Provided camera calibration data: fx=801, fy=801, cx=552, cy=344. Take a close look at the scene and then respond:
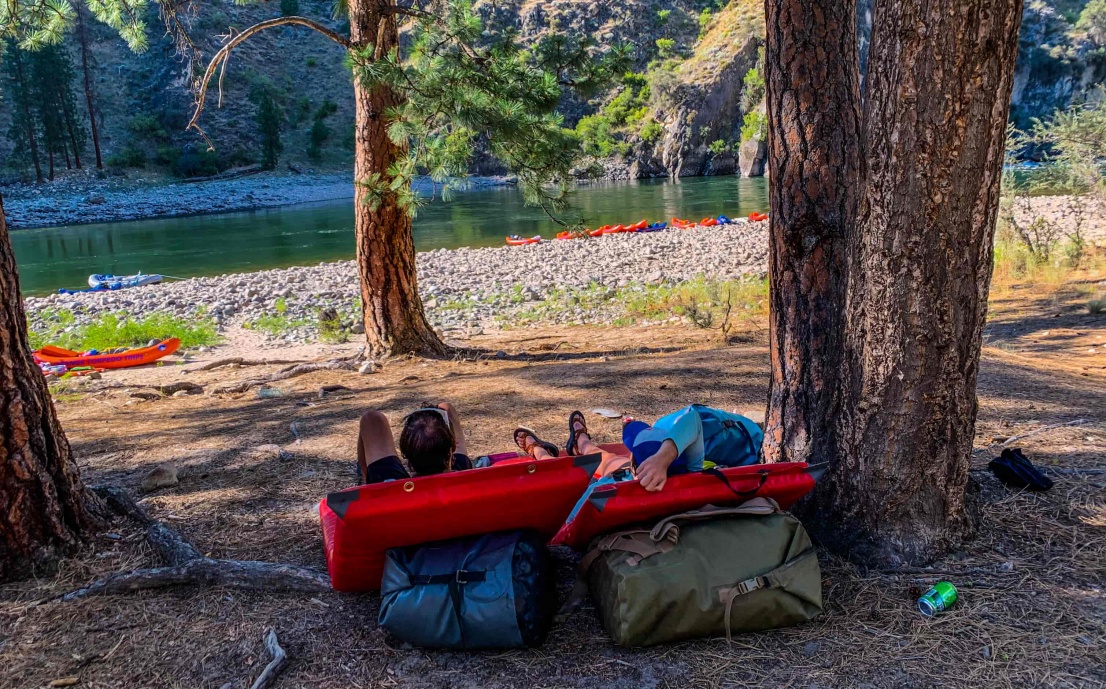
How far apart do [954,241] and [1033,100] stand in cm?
5786

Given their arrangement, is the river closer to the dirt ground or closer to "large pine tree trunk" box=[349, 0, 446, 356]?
"large pine tree trunk" box=[349, 0, 446, 356]

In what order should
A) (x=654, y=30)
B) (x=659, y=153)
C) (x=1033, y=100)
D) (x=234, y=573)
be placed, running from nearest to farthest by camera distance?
(x=234, y=573), (x=659, y=153), (x=1033, y=100), (x=654, y=30)

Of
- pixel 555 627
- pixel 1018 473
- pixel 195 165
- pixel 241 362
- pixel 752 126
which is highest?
pixel 752 126

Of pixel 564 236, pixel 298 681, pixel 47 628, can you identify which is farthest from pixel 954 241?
pixel 564 236

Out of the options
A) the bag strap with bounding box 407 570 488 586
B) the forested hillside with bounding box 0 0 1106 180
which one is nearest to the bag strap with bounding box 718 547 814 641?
the bag strap with bounding box 407 570 488 586

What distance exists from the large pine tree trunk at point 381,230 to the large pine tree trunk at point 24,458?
3.73 meters

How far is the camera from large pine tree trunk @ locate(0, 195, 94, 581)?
250cm

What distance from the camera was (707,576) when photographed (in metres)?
2.12

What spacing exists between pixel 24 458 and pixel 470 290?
29.5ft

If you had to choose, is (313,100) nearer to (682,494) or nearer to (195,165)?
(195,165)

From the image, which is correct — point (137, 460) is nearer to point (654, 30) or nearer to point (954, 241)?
point (954, 241)

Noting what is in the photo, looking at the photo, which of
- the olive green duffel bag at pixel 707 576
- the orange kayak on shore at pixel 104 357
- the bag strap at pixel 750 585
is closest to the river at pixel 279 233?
the orange kayak on shore at pixel 104 357

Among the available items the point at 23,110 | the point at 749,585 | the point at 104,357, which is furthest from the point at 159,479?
the point at 23,110

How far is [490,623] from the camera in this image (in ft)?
6.98
